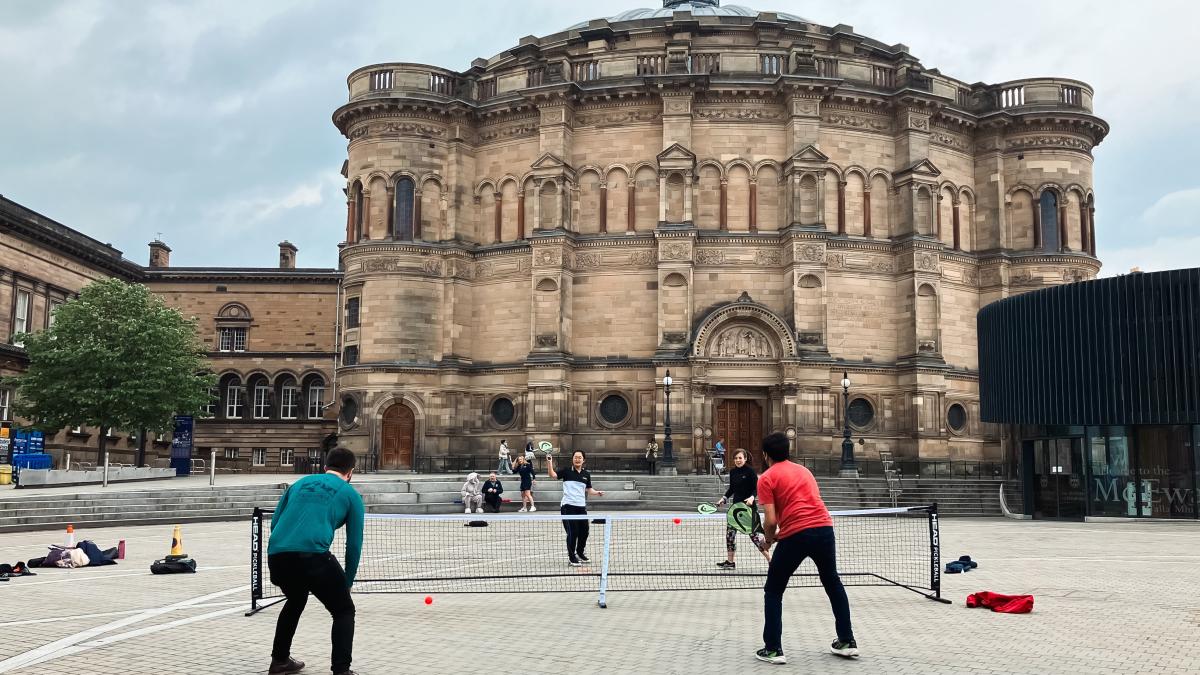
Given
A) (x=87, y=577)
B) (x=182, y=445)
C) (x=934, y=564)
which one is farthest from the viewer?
(x=182, y=445)

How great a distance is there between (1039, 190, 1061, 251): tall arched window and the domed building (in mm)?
99

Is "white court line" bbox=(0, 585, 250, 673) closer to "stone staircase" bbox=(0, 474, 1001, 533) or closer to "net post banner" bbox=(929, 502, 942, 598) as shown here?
"net post banner" bbox=(929, 502, 942, 598)

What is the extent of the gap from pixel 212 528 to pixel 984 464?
102 ft

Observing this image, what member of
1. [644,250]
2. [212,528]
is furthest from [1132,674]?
[644,250]

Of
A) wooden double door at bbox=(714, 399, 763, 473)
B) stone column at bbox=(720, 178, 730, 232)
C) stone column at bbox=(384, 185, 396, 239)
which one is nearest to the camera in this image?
wooden double door at bbox=(714, 399, 763, 473)

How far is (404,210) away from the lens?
4512 cm

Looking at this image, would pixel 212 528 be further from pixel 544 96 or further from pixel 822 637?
pixel 544 96

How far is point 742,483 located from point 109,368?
3832 cm

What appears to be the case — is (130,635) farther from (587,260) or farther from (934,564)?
(587,260)

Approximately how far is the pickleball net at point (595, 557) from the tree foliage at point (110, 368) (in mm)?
25232

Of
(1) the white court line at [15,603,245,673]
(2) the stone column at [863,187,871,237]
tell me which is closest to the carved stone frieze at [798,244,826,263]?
(2) the stone column at [863,187,871,237]

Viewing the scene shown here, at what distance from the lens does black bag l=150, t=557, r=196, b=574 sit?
52.0ft

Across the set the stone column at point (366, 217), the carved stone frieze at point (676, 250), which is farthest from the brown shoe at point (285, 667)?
the stone column at point (366, 217)

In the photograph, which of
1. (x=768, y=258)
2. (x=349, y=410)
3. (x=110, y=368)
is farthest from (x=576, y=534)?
(x=110, y=368)
